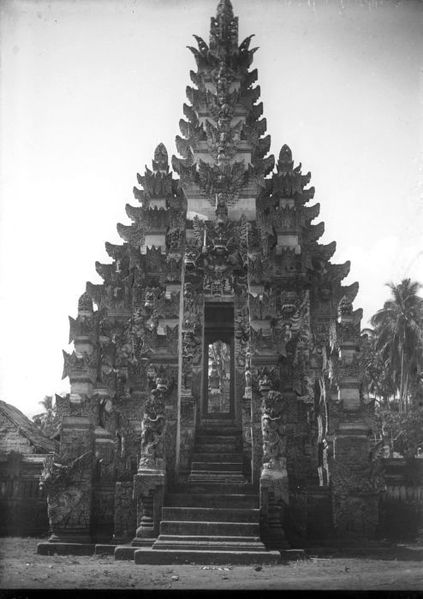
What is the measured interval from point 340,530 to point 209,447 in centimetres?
395

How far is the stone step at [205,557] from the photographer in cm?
1136

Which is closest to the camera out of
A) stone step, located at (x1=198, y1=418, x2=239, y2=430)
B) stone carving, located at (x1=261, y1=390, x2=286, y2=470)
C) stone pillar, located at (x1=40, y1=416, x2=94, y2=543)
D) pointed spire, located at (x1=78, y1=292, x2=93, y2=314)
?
stone carving, located at (x1=261, y1=390, x2=286, y2=470)

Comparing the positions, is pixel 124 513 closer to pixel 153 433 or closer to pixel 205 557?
pixel 153 433

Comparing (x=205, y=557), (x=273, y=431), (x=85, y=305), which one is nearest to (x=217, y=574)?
(x=205, y=557)

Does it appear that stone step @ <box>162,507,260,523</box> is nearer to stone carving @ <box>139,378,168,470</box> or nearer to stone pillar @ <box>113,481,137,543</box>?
stone carving @ <box>139,378,168,470</box>

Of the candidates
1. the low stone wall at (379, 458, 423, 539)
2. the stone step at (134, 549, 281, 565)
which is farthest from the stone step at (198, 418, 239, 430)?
the stone step at (134, 549, 281, 565)

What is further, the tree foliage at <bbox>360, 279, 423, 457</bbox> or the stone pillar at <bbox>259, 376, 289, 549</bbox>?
the tree foliage at <bbox>360, 279, 423, 457</bbox>

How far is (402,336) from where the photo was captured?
137ft

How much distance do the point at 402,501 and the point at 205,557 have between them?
6.27 meters

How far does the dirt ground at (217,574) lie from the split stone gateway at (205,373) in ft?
2.28

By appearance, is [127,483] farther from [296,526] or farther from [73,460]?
[296,526]

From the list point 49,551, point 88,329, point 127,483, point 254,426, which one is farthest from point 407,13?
point 49,551

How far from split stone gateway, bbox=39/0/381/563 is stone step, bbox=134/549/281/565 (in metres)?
0.03

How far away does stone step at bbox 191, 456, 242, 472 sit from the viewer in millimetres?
15305
